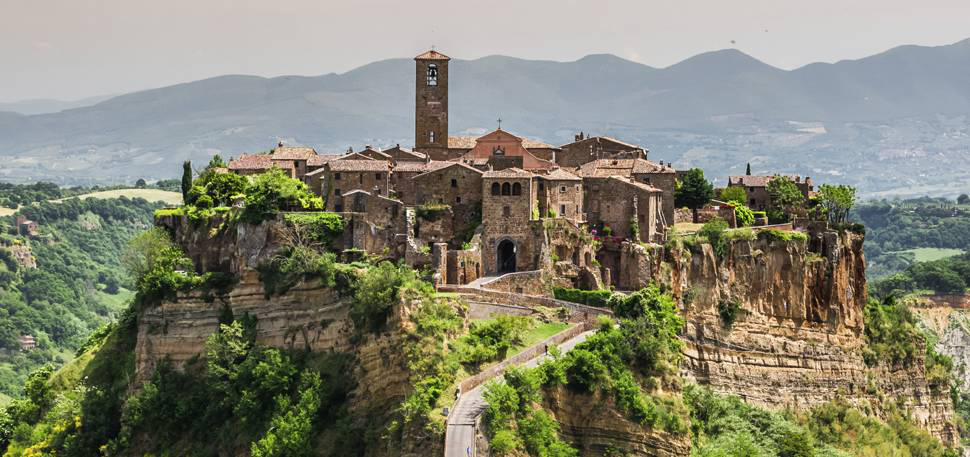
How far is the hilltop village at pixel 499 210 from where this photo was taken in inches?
2785

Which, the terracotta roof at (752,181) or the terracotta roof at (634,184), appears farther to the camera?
the terracotta roof at (752,181)

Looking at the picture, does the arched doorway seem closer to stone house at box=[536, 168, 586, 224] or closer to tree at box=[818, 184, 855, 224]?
stone house at box=[536, 168, 586, 224]

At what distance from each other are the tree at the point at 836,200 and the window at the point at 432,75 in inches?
1182

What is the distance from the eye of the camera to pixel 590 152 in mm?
88750

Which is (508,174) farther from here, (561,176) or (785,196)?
(785,196)

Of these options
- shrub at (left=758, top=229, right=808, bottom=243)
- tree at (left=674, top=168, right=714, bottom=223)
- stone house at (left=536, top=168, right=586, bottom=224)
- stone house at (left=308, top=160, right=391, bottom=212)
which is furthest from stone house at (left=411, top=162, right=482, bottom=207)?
shrub at (left=758, top=229, right=808, bottom=243)

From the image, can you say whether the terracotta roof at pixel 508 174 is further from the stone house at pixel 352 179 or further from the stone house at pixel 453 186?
the stone house at pixel 352 179

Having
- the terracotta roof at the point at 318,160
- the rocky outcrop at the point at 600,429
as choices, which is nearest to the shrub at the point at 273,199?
the terracotta roof at the point at 318,160

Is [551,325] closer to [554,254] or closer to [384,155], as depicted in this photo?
[554,254]

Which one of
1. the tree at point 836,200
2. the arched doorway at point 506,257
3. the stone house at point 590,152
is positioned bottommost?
the arched doorway at point 506,257

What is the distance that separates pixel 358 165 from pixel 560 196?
1311cm

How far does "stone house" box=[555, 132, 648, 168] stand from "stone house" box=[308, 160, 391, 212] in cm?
1793

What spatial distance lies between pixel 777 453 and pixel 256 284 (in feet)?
106

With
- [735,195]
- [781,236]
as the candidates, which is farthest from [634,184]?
[735,195]
